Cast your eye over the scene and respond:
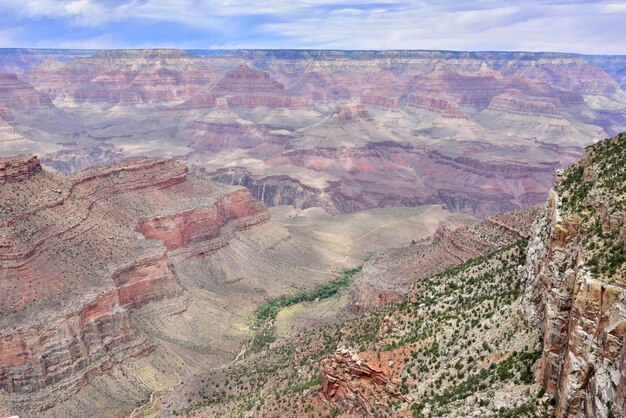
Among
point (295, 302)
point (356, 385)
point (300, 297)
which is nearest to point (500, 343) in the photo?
point (356, 385)

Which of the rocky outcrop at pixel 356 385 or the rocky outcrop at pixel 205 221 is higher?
the rocky outcrop at pixel 356 385

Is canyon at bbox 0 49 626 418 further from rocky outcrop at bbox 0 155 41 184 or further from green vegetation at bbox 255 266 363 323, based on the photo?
green vegetation at bbox 255 266 363 323

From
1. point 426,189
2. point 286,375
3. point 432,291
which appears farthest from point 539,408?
point 426,189

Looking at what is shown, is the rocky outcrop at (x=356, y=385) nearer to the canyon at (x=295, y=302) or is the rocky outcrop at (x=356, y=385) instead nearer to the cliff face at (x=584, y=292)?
the canyon at (x=295, y=302)

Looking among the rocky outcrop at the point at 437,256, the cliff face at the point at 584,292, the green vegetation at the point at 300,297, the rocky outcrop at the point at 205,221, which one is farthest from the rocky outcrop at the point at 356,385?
the rocky outcrop at the point at 205,221

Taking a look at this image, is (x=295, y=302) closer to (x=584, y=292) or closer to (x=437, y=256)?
(x=437, y=256)
